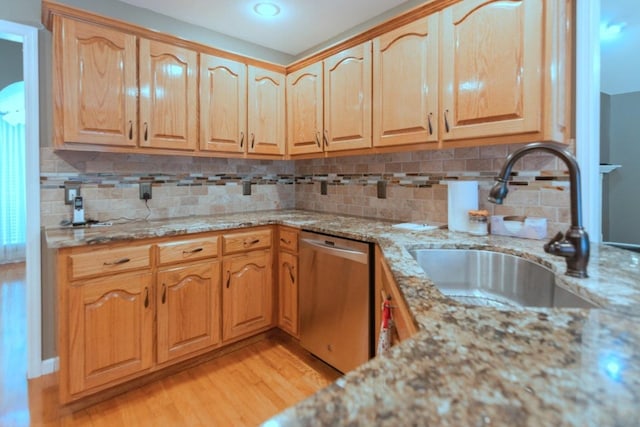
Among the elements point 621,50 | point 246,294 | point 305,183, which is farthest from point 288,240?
point 621,50

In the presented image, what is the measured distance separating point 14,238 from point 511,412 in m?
6.79

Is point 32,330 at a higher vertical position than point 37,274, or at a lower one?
lower

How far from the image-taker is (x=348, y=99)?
2393 mm

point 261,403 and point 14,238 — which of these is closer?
point 261,403

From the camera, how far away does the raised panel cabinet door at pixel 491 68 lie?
150cm

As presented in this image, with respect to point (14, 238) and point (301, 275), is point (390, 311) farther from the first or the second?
point (14, 238)

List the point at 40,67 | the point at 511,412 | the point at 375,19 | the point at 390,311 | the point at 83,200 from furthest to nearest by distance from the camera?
the point at 375,19 < the point at 83,200 < the point at 40,67 < the point at 390,311 < the point at 511,412

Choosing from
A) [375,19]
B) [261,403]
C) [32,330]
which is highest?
[375,19]

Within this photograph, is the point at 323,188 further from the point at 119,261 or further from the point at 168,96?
the point at 119,261

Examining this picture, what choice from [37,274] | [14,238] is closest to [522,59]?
[37,274]

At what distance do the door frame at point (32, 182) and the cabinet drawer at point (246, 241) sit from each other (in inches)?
45.0

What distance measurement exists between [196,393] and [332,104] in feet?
6.99

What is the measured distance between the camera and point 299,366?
2.23 meters

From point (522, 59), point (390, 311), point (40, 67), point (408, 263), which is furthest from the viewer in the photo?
point (40, 67)
